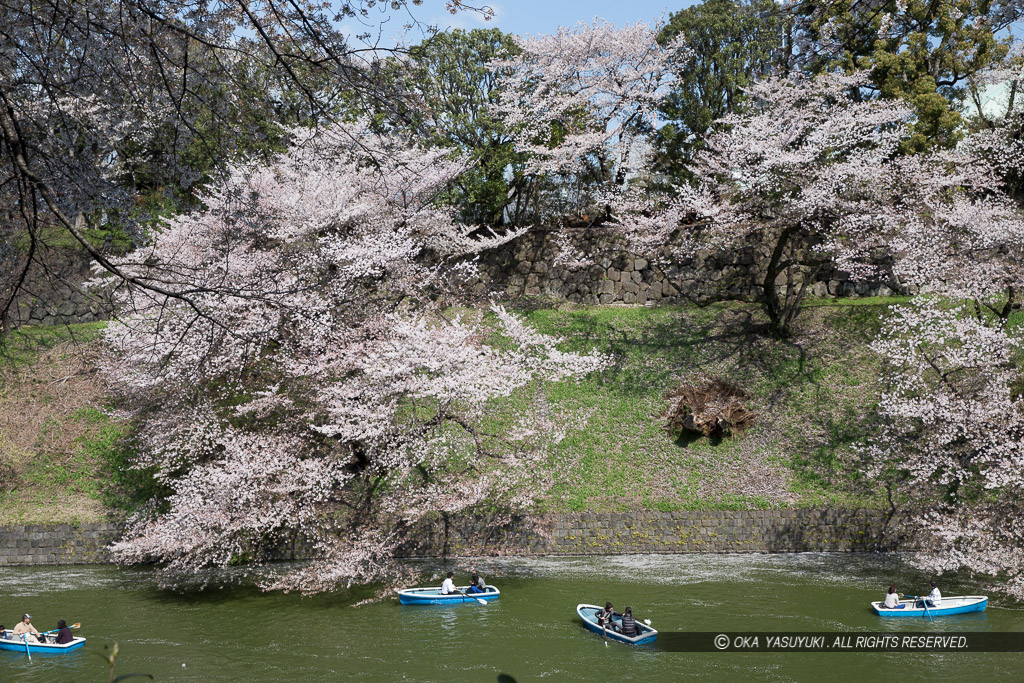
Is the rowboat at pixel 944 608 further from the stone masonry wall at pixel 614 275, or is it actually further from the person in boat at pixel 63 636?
the stone masonry wall at pixel 614 275

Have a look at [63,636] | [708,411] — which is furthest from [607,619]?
Result: [708,411]

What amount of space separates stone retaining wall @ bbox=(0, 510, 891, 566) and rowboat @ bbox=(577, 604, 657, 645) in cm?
365

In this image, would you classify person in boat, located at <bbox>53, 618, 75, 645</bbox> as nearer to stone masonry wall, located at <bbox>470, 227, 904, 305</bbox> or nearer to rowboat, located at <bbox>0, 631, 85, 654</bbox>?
rowboat, located at <bbox>0, 631, 85, 654</bbox>

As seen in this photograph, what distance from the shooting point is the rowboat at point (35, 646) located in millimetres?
10977

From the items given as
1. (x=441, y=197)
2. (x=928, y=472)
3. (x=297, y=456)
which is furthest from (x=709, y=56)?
(x=297, y=456)

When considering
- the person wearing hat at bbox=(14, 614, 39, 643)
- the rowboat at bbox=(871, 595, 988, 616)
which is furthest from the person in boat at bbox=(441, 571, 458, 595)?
the rowboat at bbox=(871, 595, 988, 616)

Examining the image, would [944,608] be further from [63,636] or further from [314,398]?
[63,636]

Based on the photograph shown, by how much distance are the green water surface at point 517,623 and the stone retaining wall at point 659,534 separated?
1.23ft

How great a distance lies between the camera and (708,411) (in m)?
18.5

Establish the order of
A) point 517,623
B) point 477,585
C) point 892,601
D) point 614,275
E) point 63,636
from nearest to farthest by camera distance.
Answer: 1. point 63,636
2. point 892,601
3. point 517,623
4. point 477,585
5. point 614,275

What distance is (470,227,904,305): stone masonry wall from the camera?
24.0 meters

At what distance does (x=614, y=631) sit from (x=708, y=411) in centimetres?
869

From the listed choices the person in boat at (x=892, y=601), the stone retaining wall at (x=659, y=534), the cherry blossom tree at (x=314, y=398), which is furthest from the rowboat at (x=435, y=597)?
the person in boat at (x=892, y=601)

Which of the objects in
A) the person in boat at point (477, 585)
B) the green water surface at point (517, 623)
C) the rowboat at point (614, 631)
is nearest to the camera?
the green water surface at point (517, 623)
